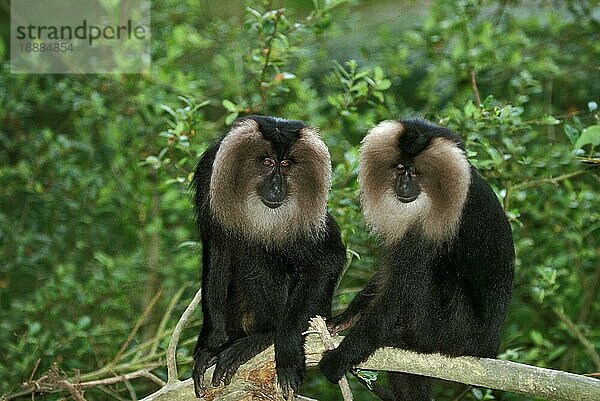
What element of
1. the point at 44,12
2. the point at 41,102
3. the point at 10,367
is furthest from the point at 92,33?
the point at 10,367

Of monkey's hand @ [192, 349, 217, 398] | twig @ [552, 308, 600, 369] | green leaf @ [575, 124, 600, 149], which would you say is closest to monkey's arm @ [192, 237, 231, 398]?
monkey's hand @ [192, 349, 217, 398]

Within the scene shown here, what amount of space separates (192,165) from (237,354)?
4.88 ft

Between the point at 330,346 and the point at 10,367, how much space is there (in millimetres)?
3161

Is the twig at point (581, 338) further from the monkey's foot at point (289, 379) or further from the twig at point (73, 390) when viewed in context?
the twig at point (73, 390)

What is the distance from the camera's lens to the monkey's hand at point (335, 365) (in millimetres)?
3570

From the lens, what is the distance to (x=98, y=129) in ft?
23.2

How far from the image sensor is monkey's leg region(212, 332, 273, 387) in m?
3.71

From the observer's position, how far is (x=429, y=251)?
366 cm

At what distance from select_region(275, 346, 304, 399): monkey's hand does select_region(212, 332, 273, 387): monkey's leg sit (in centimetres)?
19

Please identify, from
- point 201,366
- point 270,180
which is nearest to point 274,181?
point 270,180

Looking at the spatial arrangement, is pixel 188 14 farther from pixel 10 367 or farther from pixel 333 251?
pixel 333 251

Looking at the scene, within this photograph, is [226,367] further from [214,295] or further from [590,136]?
[590,136]

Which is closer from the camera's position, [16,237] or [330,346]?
[330,346]

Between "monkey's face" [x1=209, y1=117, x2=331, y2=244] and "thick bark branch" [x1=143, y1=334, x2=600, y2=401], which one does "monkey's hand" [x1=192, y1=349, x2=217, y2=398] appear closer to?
"thick bark branch" [x1=143, y1=334, x2=600, y2=401]
